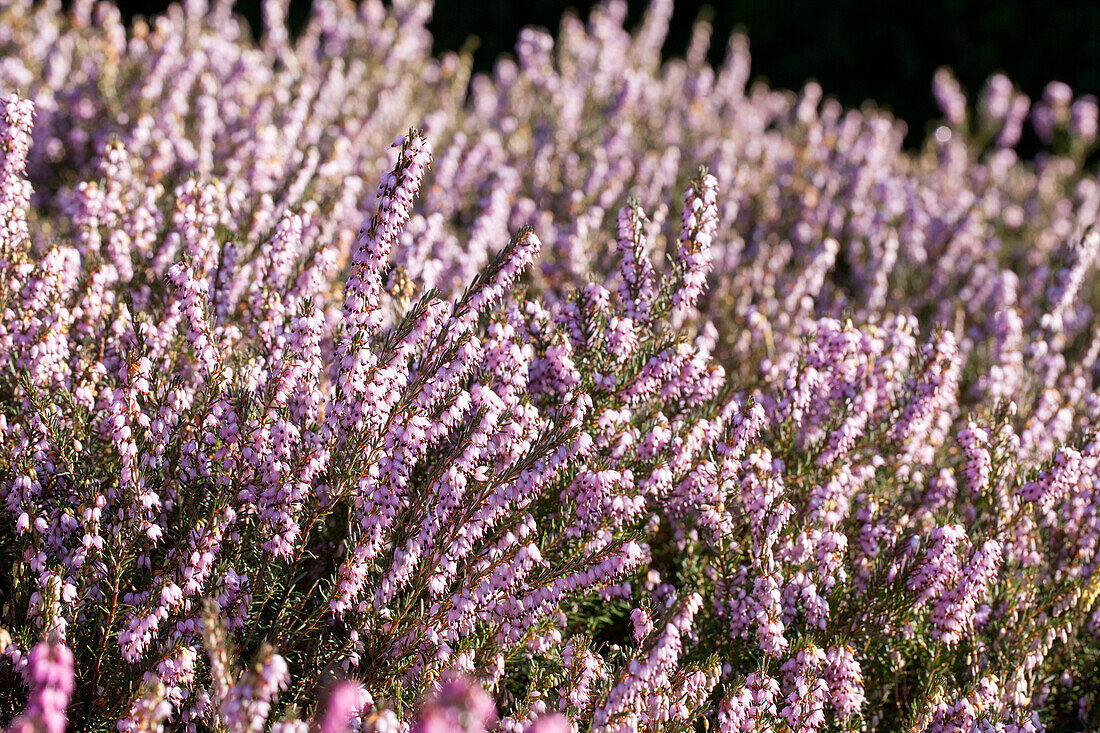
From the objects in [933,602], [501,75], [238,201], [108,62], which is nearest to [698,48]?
[501,75]

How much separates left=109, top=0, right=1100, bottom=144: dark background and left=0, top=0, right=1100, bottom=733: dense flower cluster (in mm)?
9159

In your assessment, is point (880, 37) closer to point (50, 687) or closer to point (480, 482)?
point (480, 482)

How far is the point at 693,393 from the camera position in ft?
14.6

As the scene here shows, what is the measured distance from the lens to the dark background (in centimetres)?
1390

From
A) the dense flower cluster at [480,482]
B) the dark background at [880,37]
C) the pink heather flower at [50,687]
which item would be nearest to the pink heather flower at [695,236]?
the dense flower cluster at [480,482]

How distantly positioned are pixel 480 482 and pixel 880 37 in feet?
43.7

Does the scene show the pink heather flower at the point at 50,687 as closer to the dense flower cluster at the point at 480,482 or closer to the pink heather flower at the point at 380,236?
the dense flower cluster at the point at 480,482

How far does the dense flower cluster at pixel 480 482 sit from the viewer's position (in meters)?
3.34

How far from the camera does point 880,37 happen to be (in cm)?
1459

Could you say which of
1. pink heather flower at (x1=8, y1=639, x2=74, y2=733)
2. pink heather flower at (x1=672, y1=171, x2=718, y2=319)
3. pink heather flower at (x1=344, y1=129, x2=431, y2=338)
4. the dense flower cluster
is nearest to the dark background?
the dense flower cluster

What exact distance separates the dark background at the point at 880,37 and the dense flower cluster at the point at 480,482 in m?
9.16

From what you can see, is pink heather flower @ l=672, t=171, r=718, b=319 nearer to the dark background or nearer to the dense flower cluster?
the dense flower cluster

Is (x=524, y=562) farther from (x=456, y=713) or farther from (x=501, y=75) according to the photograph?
(x=501, y=75)

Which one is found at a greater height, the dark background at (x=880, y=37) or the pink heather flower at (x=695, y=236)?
the dark background at (x=880, y=37)
